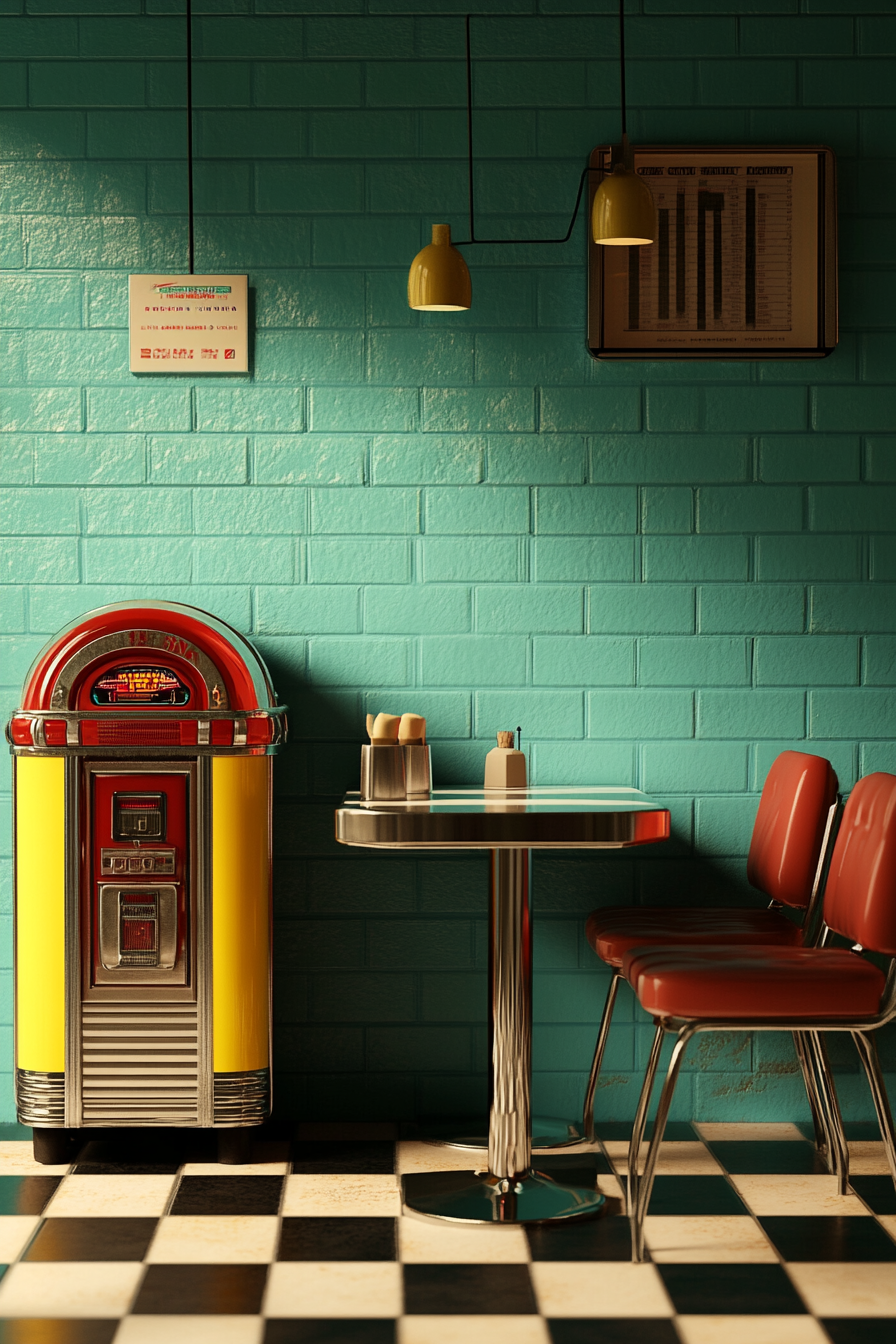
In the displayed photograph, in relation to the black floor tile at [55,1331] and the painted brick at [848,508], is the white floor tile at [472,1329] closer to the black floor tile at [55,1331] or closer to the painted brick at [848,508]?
the black floor tile at [55,1331]

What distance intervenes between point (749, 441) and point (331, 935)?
1.80 metres

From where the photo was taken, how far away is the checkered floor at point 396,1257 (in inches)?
93.4

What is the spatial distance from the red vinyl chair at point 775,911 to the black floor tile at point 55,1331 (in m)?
1.30

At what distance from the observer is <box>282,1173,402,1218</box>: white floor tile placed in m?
2.90

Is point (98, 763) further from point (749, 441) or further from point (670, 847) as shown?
point (749, 441)

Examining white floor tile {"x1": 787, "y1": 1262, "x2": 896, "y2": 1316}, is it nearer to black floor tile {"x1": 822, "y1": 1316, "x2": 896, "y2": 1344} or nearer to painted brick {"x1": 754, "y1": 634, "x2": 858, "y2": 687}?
black floor tile {"x1": 822, "y1": 1316, "x2": 896, "y2": 1344}

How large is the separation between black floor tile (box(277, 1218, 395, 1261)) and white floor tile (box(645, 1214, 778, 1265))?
555 millimetres

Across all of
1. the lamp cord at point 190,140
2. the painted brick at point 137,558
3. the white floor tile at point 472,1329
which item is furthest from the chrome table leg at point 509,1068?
the lamp cord at point 190,140

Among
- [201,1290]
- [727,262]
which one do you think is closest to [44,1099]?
[201,1290]

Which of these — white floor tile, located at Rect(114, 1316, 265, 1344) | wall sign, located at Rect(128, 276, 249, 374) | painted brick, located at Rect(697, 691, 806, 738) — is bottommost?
white floor tile, located at Rect(114, 1316, 265, 1344)

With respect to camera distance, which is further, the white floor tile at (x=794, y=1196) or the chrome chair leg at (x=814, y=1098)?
the chrome chair leg at (x=814, y=1098)

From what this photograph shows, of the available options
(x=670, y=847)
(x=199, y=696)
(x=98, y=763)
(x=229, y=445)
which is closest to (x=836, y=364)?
(x=670, y=847)

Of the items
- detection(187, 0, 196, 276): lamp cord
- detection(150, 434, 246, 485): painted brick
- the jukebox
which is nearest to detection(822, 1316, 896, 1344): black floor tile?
the jukebox

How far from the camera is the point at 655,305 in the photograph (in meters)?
3.62
